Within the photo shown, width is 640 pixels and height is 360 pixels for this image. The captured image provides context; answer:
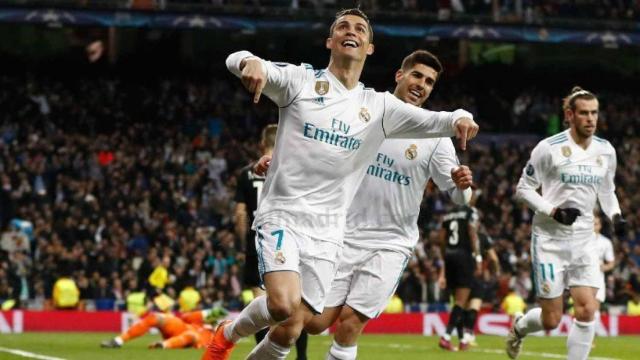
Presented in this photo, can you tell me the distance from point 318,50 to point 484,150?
20.3ft

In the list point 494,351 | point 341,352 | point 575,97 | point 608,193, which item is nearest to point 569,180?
point 608,193

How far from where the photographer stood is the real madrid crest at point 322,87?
823 cm

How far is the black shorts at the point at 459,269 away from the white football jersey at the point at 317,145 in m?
9.19

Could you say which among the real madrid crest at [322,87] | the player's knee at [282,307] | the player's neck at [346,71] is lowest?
the player's knee at [282,307]

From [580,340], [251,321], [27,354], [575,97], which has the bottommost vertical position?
[27,354]

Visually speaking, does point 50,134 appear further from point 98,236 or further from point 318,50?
point 318,50

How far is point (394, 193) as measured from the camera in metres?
9.60

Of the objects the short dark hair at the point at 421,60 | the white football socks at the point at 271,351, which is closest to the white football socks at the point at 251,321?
the white football socks at the point at 271,351

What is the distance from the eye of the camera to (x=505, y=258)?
27.7 m

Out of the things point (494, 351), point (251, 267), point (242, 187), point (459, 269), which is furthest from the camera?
point (459, 269)

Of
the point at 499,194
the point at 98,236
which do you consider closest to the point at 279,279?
the point at 98,236

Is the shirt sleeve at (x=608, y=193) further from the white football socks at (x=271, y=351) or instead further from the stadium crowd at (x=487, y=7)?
the stadium crowd at (x=487, y=7)

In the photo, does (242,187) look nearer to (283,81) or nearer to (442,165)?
(442,165)

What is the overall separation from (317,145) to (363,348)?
9.05 metres
